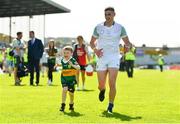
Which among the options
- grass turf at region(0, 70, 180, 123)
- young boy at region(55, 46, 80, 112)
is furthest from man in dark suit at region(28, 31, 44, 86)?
young boy at region(55, 46, 80, 112)

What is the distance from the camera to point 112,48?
12.4 metres

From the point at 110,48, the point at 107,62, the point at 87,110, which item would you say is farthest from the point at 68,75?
the point at 110,48

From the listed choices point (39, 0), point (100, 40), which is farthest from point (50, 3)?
point (100, 40)

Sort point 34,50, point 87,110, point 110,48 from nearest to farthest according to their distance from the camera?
point 110,48 < point 87,110 < point 34,50

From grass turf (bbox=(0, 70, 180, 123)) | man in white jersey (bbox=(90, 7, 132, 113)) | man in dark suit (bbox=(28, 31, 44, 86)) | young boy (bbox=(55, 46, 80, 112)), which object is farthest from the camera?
man in dark suit (bbox=(28, 31, 44, 86))

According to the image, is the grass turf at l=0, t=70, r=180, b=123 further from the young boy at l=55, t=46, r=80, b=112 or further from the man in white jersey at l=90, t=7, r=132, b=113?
the man in white jersey at l=90, t=7, r=132, b=113

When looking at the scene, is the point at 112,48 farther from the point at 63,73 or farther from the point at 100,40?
the point at 63,73

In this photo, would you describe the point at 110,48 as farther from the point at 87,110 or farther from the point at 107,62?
the point at 87,110

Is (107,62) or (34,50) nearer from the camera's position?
(107,62)

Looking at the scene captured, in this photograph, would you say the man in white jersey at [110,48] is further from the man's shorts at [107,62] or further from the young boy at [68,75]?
the young boy at [68,75]

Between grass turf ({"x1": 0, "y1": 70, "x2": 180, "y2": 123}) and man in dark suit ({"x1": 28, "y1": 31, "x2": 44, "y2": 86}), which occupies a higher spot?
man in dark suit ({"x1": 28, "y1": 31, "x2": 44, "y2": 86})

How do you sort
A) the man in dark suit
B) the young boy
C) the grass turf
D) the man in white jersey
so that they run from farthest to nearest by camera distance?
the man in dark suit < the young boy < the man in white jersey < the grass turf

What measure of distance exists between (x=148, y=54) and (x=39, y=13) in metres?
54.4

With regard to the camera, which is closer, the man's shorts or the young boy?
the man's shorts
